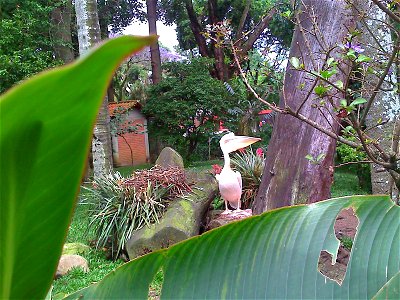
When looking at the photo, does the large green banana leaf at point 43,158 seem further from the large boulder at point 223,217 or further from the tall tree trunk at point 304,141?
the large boulder at point 223,217

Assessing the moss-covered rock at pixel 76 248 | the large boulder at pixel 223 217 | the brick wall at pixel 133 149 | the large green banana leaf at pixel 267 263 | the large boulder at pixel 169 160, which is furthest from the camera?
the brick wall at pixel 133 149

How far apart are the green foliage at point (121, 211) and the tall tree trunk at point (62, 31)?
418 cm

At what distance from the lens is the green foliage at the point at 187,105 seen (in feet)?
31.5

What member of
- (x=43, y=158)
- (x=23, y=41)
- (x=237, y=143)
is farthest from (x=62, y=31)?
(x=43, y=158)

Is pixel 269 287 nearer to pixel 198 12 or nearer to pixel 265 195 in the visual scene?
pixel 265 195

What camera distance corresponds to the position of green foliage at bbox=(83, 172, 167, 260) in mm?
4645

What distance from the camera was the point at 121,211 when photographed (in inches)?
189

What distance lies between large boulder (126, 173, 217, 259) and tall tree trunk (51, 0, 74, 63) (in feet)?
15.6

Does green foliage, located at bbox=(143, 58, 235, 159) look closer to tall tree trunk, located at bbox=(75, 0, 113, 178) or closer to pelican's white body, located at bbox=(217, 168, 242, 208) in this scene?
tall tree trunk, located at bbox=(75, 0, 113, 178)

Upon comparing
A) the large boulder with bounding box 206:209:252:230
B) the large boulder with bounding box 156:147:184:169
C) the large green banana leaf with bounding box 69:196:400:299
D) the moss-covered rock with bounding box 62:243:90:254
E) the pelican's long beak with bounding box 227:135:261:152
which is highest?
the large green banana leaf with bounding box 69:196:400:299

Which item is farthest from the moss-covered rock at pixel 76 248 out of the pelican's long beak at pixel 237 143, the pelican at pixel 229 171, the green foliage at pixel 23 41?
the green foliage at pixel 23 41

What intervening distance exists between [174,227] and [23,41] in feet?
16.4

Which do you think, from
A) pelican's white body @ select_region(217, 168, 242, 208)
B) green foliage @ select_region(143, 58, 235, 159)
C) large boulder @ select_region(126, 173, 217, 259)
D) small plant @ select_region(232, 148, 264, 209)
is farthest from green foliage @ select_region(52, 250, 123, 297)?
green foliage @ select_region(143, 58, 235, 159)

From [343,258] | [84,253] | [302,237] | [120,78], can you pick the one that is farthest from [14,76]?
[120,78]
